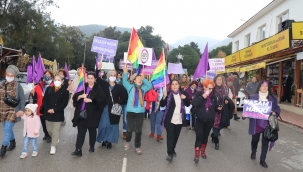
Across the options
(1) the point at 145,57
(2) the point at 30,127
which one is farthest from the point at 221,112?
(2) the point at 30,127

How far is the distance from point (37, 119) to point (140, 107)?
2.10 metres

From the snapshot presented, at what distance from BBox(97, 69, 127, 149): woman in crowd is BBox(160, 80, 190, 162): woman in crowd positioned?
1.24 meters

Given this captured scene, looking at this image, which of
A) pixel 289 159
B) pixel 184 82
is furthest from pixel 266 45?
pixel 289 159

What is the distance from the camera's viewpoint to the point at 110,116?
642cm

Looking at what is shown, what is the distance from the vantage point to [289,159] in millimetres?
6270

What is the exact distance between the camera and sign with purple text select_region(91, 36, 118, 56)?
26.4ft

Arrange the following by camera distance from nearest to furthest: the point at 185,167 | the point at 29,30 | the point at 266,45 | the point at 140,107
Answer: the point at 185,167 < the point at 140,107 < the point at 266,45 < the point at 29,30

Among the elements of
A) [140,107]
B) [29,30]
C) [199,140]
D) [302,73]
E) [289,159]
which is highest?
[29,30]

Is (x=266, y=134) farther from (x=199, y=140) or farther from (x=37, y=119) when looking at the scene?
(x=37, y=119)

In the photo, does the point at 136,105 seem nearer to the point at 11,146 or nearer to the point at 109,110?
the point at 109,110

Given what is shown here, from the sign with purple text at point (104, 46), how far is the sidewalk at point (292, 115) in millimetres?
7505

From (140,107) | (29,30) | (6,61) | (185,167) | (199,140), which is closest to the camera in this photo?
(185,167)

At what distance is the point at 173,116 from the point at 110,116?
154 centimetres

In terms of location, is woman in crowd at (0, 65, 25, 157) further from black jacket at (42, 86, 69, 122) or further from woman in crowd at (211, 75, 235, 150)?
woman in crowd at (211, 75, 235, 150)
